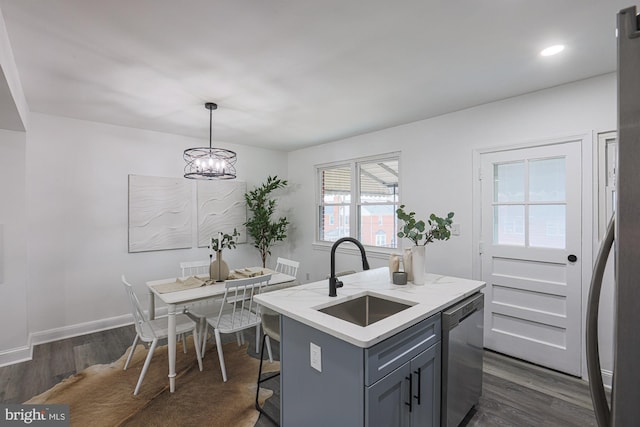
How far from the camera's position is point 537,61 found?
228cm

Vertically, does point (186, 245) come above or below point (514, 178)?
below

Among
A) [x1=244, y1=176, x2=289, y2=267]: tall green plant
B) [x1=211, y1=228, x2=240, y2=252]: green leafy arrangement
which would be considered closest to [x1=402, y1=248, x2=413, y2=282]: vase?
[x1=211, y1=228, x2=240, y2=252]: green leafy arrangement

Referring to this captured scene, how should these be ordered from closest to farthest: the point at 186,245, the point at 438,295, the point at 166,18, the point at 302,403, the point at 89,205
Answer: the point at 302,403, the point at 166,18, the point at 438,295, the point at 89,205, the point at 186,245

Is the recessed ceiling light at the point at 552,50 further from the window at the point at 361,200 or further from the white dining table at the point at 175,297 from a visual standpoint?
the white dining table at the point at 175,297

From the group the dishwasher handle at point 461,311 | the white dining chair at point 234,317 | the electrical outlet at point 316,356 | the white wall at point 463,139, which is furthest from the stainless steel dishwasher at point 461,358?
the white dining chair at point 234,317

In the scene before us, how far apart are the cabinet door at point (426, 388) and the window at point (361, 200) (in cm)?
245

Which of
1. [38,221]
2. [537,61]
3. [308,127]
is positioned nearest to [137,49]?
[308,127]

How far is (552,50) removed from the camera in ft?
6.98

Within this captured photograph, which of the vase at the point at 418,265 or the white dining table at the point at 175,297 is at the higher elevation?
the vase at the point at 418,265

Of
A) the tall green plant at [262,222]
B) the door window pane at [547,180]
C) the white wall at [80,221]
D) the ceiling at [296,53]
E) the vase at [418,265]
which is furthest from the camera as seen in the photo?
the tall green plant at [262,222]

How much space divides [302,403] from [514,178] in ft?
9.08

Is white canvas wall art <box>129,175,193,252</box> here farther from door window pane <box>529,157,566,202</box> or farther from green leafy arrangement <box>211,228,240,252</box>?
door window pane <box>529,157,566,202</box>

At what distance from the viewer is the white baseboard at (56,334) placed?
9.64ft

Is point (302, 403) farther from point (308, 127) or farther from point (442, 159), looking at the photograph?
point (308, 127)
